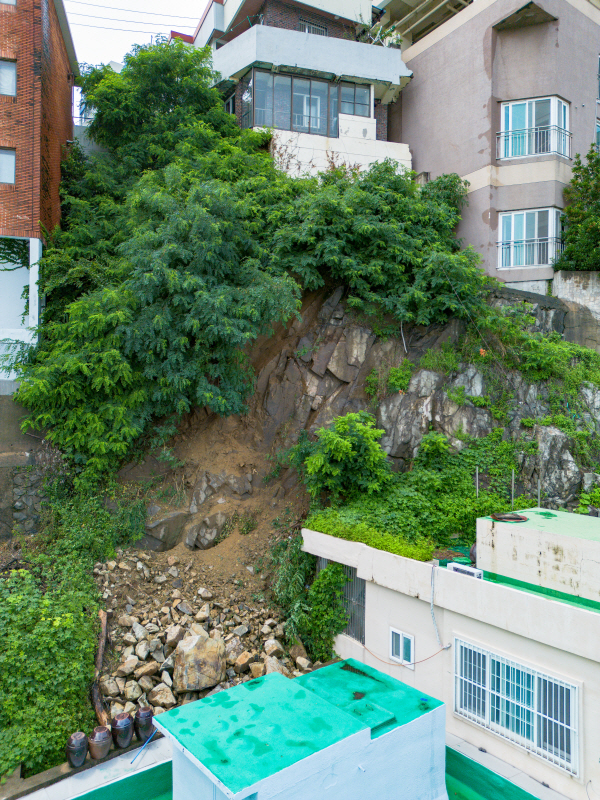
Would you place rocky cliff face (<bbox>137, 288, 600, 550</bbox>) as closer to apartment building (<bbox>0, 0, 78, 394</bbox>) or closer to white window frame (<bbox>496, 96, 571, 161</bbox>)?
white window frame (<bbox>496, 96, 571, 161</bbox>)

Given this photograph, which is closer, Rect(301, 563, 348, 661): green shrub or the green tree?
Rect(301, 563, 348, 661): green shrub

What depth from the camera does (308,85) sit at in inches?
745

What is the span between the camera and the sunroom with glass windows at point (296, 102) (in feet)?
60.4

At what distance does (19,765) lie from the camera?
822 cm

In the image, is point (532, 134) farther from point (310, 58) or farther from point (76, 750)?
point (76, 750)

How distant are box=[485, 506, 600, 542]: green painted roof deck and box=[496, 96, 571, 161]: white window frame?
483 inches

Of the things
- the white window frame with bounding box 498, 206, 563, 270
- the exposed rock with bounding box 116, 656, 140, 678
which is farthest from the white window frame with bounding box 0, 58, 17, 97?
the exposed rock with bounding box 116, 656, 140, 678

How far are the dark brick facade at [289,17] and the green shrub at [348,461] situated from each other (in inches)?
642

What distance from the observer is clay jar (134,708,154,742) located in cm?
884

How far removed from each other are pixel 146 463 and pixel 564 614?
998 cm

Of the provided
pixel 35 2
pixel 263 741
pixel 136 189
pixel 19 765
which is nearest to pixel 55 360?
pixel 136 189

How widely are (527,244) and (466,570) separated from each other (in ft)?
38.7

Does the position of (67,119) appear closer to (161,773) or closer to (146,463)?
(146,463)

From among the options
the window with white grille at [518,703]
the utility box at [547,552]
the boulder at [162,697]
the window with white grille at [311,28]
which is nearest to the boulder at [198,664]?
the boulder at [162,697]
